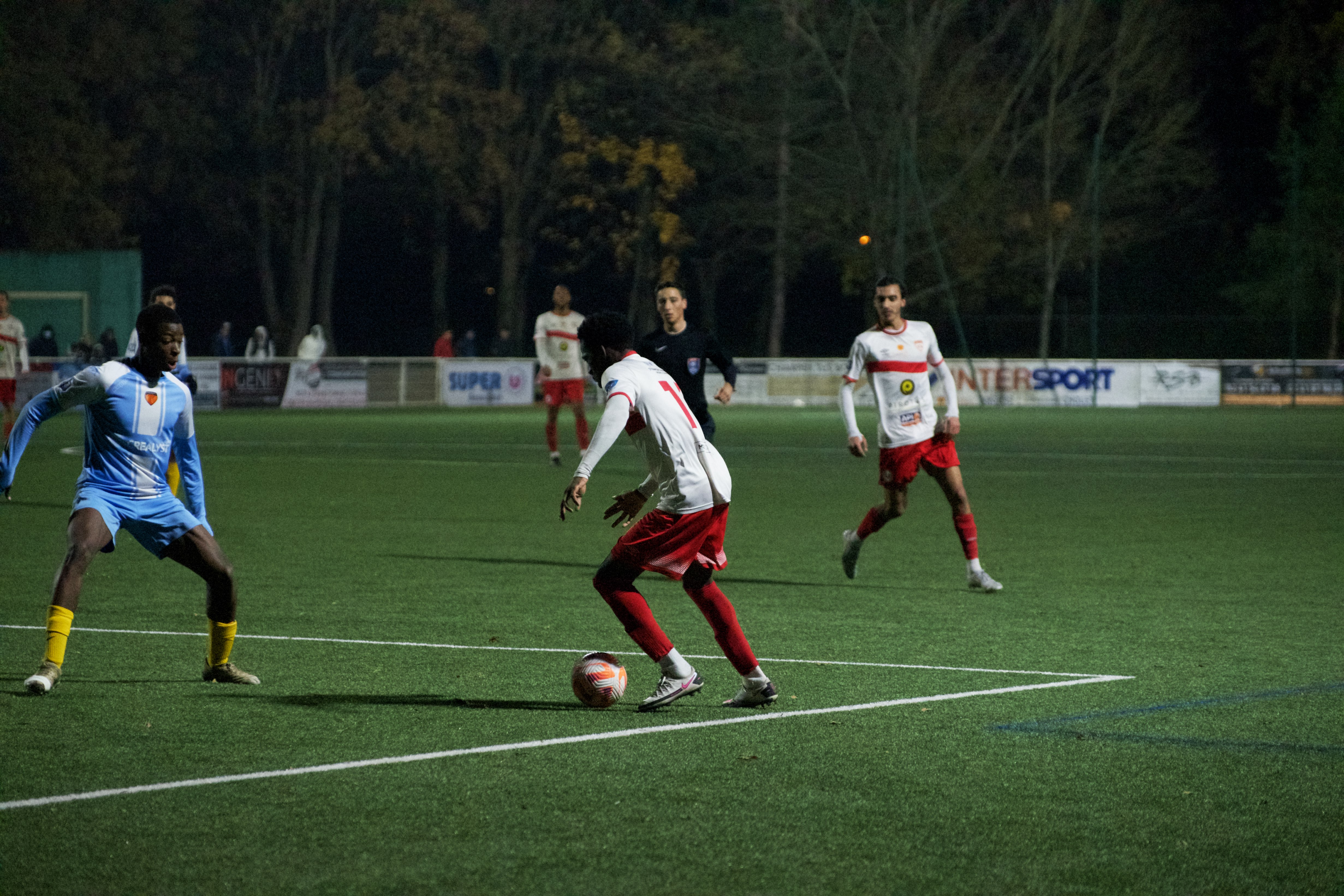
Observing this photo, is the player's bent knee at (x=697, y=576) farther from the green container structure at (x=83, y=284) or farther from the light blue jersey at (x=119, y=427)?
the green container structure at (x=83, y=284)

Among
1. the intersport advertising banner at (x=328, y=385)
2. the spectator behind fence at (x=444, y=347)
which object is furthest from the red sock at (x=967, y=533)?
the spectator behind fence at (x=444, y=347)

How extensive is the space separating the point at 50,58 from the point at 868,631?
46894mm

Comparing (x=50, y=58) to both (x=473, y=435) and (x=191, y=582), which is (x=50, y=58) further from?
(x=191, y=582)

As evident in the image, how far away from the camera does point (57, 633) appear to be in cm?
798

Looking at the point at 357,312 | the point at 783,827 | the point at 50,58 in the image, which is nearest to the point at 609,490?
the point at 783,827

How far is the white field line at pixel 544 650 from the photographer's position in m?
8.61

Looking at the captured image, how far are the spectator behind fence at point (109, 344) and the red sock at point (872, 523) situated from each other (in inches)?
1270

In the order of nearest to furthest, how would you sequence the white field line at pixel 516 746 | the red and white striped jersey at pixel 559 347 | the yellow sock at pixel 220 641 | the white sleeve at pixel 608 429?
the white field line at pixel 516 746 < the white sleeve at pixel 608 429 < the yellow sock at pixel 220 641 < the red and white striped jersey at pixel 559 347

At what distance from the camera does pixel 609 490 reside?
19594 millimetres

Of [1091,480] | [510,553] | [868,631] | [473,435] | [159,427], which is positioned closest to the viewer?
[159,427]

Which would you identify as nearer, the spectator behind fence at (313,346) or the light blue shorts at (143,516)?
the light blue shorts at (143,516)

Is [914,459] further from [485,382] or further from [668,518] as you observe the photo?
[485,382]

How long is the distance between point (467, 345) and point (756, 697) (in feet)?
164

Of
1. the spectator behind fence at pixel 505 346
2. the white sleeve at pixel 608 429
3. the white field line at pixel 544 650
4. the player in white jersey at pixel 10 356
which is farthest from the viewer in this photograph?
the spectator behind fence at pixel 505 346
